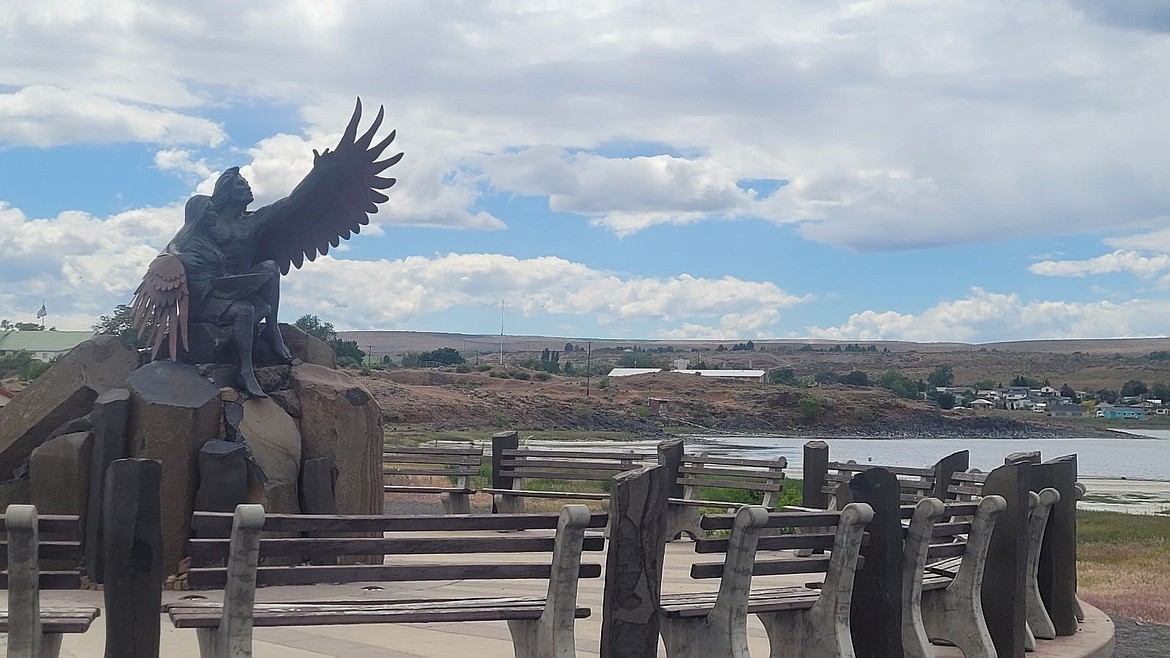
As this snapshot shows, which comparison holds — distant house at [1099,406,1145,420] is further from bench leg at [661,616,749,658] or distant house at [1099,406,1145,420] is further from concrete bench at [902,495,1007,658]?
bench leg at [661,616,749,658]

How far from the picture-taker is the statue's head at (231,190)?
10.2m

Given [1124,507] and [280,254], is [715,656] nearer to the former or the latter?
[280,254]

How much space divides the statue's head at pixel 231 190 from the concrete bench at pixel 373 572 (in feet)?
17.8

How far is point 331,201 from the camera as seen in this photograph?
11.2 metres

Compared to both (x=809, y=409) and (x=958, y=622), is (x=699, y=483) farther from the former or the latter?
(x=809, y=409)

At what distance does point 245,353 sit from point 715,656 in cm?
534

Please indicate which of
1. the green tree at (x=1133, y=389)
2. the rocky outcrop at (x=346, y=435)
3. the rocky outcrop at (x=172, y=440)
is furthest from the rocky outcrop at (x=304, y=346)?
the green tree at (x=1133, y=389)

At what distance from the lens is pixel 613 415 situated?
7162cm

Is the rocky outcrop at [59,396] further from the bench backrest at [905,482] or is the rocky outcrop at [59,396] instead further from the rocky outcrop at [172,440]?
the bench backrest at [905,482]

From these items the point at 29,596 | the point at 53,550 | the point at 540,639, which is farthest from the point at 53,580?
the point at 540,639

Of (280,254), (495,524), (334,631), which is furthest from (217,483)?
(495,524)

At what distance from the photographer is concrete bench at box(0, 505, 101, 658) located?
4.71 m

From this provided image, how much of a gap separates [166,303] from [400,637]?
3.76 metres

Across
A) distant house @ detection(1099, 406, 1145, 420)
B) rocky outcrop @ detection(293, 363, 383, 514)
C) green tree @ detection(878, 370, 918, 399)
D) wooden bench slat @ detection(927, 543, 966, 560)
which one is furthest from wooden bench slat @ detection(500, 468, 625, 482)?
distant house @ detection(1099, 406, 1145, 420)
